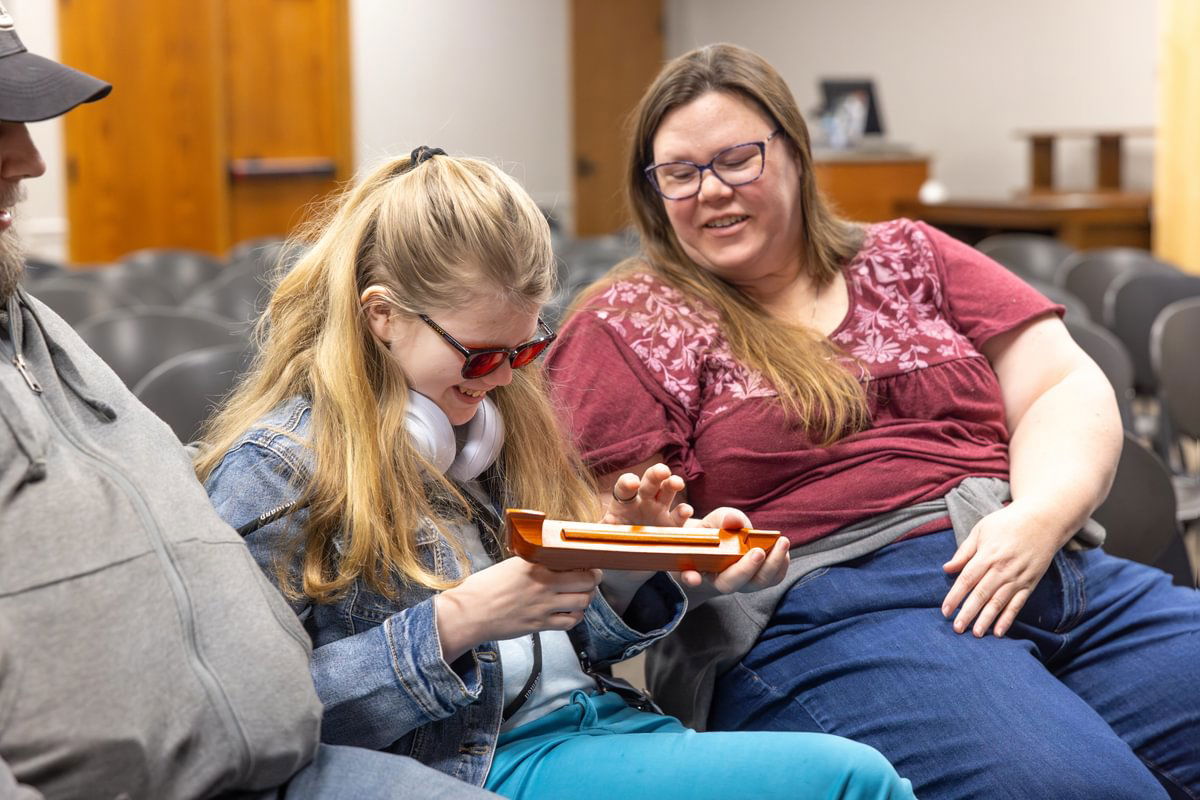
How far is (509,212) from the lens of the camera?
1.49 m

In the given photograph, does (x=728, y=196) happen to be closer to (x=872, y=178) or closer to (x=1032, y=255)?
(x=1032, y=255)

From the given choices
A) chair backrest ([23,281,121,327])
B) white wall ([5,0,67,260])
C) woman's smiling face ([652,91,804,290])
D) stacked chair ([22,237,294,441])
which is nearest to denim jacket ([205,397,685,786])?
stacked chair ([22,237,294,441])

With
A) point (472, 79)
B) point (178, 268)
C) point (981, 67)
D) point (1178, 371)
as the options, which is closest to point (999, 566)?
point (1178, 371)

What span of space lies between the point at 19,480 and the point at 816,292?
1.31 m

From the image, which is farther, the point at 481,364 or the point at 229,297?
the point at 229,297

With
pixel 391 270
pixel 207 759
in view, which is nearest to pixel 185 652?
pixel 207 759

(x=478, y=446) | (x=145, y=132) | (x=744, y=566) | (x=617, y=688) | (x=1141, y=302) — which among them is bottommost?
(x=617, y=688)

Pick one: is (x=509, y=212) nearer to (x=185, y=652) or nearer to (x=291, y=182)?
(x=185, y=652)

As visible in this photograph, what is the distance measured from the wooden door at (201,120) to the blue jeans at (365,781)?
7.69 meters

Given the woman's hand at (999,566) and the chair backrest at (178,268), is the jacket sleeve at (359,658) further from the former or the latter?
the chair backrest at (178,268)

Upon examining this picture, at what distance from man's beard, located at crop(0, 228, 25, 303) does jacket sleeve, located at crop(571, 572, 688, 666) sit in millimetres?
722

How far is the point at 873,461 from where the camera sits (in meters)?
1.86

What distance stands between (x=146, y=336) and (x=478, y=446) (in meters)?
1.97

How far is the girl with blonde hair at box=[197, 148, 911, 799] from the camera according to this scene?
1.33 m
